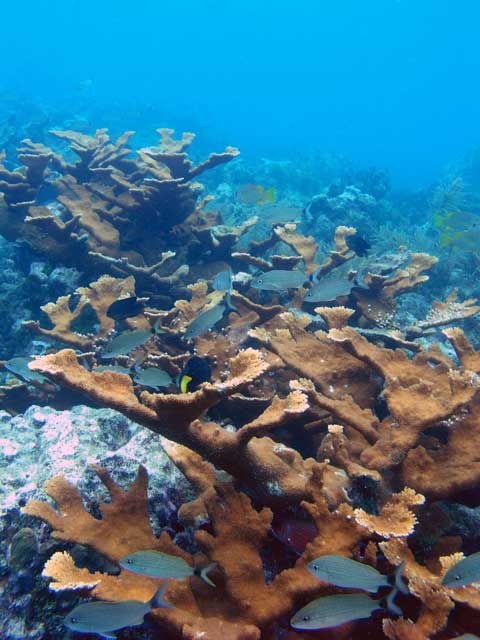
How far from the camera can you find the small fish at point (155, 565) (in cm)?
196

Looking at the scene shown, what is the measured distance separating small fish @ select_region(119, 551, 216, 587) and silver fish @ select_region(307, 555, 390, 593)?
25.4 inches

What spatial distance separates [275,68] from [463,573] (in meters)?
138

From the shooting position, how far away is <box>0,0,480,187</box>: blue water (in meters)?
54.3

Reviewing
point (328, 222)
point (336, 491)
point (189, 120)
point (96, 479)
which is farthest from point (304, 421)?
point (189, 120)

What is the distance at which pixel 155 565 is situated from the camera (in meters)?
1.98

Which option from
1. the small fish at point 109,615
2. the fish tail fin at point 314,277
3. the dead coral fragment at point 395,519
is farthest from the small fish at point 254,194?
the small fish at point 109,615

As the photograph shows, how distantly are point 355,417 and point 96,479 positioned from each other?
1899mm

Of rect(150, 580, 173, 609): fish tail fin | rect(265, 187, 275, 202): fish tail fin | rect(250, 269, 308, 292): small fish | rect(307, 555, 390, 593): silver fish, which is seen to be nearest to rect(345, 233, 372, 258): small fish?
rect(250, 269, 308, 292): small fish

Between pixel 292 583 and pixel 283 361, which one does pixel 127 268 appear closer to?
pixel 283 361

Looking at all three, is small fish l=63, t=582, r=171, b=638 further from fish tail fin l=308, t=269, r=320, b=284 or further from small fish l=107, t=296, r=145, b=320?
fish tail fin l=308, t=269, r=320, b=284

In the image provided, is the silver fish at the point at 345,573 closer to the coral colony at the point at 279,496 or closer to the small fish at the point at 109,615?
the coral colony at the point at 279,496

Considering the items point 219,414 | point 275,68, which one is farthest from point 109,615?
point 275,68

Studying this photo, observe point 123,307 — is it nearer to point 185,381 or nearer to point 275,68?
point 185,381

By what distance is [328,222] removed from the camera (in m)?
13.0
